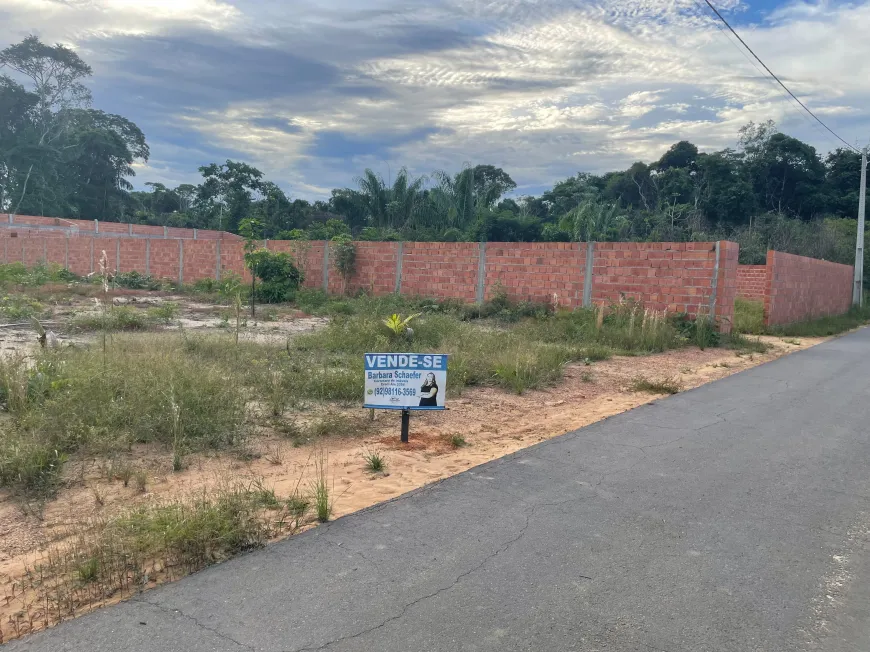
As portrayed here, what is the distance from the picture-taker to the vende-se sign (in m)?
5.60

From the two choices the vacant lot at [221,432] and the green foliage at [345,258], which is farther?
the green foliage at [345,258]

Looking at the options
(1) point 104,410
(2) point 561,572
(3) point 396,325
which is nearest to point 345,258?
(3) point 396,325

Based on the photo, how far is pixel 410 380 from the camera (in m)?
5.63

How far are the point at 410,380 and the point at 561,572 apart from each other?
252 cm

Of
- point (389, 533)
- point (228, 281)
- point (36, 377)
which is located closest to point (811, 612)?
point (389, 533)

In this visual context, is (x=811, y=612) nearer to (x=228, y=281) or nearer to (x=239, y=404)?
(x=239, y=404)

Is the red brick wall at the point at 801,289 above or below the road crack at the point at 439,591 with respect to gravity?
above

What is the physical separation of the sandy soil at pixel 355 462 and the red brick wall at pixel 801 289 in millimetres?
12057

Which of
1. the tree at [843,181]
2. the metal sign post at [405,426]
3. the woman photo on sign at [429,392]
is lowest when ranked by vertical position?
the metal sign post at [405,426]

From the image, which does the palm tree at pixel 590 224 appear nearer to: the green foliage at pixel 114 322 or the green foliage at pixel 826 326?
the green foliage at pixel 826 326

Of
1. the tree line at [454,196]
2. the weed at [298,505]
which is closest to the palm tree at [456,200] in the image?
the tree line at [454,196]

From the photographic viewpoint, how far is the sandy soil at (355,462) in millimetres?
4016

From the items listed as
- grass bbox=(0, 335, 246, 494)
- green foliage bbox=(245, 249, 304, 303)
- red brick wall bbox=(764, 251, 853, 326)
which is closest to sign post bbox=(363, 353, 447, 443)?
grass bbox=(0, 335, 246, 494)

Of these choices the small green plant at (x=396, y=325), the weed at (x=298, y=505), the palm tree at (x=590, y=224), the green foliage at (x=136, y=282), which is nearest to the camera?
the weed at (x=298, y=505)
